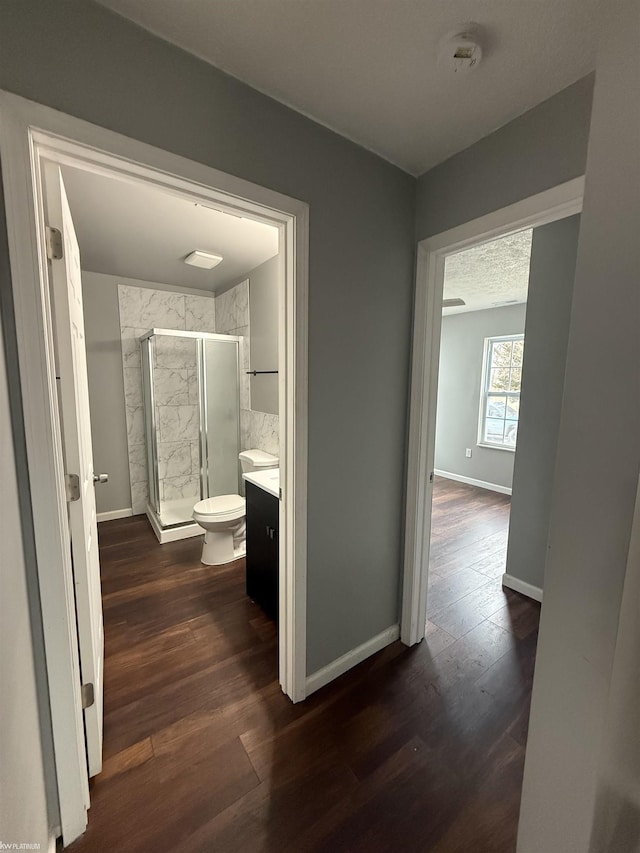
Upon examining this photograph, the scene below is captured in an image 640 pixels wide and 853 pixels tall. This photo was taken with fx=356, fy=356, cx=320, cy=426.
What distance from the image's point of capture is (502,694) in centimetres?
171

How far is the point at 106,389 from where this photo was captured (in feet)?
11.7

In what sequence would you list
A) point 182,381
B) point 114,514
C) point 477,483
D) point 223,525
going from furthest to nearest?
point 477,483
point 182,381
point 114,514
point 223,525

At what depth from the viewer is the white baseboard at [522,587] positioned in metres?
2.46

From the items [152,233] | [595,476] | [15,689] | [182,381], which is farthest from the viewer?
[182,381]

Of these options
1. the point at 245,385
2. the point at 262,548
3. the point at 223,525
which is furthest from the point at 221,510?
the point at 245,385

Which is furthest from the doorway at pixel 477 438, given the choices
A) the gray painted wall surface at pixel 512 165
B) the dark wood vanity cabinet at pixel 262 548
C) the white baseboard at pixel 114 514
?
the white baseboard at pixel 114 514

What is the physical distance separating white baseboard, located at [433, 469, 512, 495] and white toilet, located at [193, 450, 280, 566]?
137 inches

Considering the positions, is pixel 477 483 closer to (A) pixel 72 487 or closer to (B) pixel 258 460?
(B) pixel 258 460

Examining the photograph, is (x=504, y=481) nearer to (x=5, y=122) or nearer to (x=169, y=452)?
(x=169, y=452)

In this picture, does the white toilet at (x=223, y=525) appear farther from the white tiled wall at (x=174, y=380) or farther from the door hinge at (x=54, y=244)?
the door hinge at (x=54, y=244)

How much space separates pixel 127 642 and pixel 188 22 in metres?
2.66

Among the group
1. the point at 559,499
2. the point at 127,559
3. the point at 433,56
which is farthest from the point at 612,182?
the point at 127,559

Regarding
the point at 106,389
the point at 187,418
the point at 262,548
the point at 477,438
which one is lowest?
the point at 262,548

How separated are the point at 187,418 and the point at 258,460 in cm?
128
